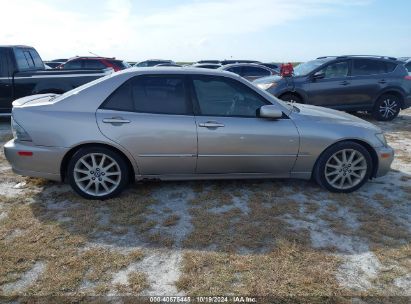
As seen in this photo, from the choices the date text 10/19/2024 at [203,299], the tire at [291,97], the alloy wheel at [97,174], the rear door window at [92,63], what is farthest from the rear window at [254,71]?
the date text 10/19/2024 at [203,299]

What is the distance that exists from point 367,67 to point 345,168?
242 inches

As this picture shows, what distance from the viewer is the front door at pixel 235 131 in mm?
4180

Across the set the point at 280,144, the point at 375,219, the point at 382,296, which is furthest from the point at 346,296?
the point at 280,144

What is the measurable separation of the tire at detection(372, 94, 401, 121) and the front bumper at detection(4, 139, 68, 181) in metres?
8.50

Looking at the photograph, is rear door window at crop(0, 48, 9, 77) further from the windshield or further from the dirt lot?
the windshield

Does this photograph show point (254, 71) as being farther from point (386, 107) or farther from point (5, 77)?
point (5, 77)

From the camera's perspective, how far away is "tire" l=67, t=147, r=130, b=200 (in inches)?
162

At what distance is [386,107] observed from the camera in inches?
381

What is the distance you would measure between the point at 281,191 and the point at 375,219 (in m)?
1.16

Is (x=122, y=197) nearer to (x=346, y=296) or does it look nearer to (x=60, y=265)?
(x=60, y=265)

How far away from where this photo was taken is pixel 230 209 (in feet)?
13.4

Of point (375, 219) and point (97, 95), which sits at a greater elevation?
point (97, 95)

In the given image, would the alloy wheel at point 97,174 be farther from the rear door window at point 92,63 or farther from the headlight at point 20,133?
the rear door window at point 92,63

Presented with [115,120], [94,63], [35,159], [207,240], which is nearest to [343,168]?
[207,240]
